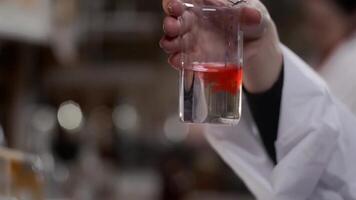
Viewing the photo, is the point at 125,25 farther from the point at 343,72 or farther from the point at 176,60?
the point at 176,60

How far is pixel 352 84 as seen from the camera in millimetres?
2174

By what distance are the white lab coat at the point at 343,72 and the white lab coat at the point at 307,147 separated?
67 cm

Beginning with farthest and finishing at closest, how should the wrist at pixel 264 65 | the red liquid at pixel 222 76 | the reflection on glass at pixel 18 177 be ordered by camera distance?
the reflection on glass at pixel 18 177, the wrist at pixel 264 65, the red liquid at pixel 222 76

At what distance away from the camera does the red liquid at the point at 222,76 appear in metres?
1.01

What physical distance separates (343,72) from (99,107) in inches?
245

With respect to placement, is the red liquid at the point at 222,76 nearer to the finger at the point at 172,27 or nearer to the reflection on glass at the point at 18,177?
the finger at the point at 172,27

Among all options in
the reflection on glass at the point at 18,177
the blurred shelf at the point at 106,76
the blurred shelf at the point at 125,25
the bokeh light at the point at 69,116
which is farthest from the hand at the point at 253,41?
the blurred shelf at the point at 106,76

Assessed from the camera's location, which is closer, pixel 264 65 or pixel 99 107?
pixel 264 65

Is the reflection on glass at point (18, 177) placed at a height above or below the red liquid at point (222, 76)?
below

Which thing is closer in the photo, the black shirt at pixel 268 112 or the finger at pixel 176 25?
the finger at pixel 176 25

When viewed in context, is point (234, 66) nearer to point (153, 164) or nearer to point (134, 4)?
point (134, 4)

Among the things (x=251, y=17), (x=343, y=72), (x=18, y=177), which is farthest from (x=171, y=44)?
(x=343, y=72)

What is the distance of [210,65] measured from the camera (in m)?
1.04

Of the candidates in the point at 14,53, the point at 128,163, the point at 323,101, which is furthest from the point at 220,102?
the point at 128,163
